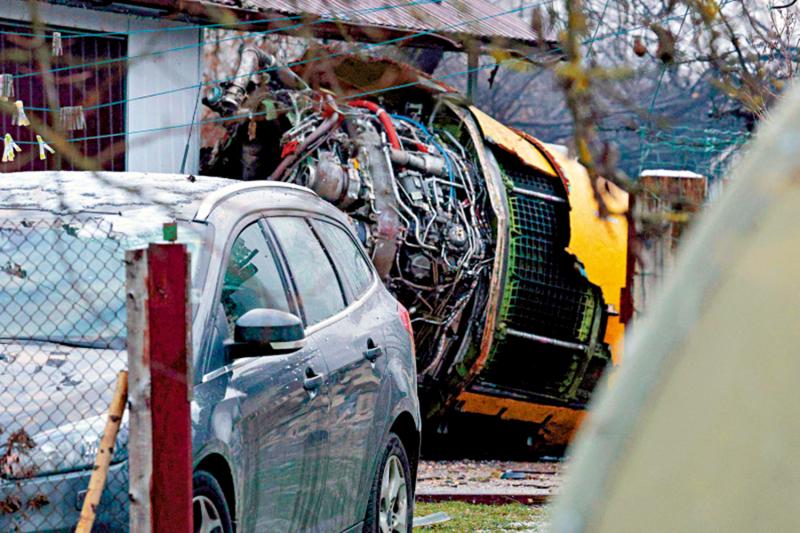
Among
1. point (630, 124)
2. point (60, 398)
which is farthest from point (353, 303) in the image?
point (630, 124)

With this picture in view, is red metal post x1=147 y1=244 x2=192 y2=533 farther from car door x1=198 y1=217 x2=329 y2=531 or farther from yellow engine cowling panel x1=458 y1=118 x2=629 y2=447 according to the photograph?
yellow engine cowling panel x1=458 y1=118 x2=629 y2=447

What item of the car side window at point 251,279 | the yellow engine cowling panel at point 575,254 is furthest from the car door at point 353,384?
the yellow engine cowling panel at point 575,254

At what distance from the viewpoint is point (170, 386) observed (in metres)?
4.01

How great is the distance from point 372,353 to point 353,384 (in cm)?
30

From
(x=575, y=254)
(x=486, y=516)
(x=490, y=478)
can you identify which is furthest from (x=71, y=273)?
(x=575, y=254)

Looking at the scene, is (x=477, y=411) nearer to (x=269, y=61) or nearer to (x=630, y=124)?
(x=269, y=61)

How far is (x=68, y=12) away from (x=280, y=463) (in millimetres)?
7496

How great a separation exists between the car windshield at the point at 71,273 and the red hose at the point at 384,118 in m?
5.43

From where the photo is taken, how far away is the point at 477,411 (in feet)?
36.8

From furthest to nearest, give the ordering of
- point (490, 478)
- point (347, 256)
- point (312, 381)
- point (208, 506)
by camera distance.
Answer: point (490, 478) → point (347, 256) → point (312, 381) → point (208, 506)

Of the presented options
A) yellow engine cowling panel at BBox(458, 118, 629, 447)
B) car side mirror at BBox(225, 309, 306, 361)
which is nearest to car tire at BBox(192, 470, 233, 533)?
car side mirror at BBox(225, 309, 306, 361)

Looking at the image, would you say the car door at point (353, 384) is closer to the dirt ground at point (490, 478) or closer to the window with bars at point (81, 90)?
the dirt ground at point (490, 478)

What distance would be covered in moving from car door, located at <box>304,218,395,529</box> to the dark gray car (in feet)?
0.04

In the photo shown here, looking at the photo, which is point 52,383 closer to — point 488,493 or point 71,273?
point 71,273
